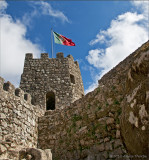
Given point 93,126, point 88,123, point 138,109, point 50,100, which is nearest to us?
point 138,109

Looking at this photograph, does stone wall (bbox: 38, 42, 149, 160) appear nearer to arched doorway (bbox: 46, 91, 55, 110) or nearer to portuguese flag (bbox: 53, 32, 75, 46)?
arched doorway (bbox: 46, 91, 55, 110)

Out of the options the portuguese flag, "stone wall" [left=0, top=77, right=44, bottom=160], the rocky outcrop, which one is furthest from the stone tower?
the rocky outcrop

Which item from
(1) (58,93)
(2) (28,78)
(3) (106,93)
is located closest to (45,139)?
(3) (106,93)

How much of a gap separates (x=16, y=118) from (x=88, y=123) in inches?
103


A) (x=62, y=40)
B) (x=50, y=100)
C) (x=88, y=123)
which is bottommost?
(x=88, y=123)

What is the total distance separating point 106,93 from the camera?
539cm

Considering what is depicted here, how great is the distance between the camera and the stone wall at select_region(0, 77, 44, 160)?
19.7 ft

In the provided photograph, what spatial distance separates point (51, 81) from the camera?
1245 centimetres

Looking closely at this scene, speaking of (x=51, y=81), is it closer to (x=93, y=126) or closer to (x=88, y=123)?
(x=88, y=123)

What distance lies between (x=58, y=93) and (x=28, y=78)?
7.65ft

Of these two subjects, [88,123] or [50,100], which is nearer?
[88,123]

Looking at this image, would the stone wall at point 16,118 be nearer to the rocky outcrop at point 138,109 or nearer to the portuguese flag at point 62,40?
the rocky outcrop at point 138,109

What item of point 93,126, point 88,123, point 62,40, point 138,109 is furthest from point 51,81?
point 138,109

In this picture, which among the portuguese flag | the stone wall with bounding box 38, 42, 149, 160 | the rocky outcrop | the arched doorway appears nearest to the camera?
the rocky outcrop
